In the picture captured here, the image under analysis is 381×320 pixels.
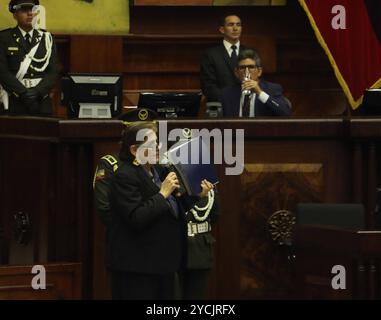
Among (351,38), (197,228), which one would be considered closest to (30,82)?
(351,38)

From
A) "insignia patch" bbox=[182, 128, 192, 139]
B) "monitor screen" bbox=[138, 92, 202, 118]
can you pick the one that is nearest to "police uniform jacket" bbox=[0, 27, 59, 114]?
"monitor screen" bbox=[138, 92, 202, 118]

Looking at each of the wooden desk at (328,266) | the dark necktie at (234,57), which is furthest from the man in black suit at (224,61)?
the wooden desk at (328,266)

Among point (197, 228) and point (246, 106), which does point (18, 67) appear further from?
point (197, 228)

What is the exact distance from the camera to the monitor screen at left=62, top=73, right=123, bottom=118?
8.68m

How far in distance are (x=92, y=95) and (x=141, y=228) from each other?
229 cm

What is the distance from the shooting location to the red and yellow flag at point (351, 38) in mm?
10812

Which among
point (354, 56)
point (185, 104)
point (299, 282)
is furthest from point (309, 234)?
point (354, 56)

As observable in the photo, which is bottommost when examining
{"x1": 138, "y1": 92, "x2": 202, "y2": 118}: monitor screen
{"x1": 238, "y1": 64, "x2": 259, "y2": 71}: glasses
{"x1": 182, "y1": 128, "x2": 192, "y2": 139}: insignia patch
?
{"x1": 182, "y1": 128, "x2": 192, "y2": 139}: insignia patch

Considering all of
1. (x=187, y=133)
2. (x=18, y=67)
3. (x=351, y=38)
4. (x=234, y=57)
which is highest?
(x=351, y=38)

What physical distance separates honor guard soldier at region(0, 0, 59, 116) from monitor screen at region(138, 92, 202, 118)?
94 cm

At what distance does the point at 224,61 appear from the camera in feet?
33.0

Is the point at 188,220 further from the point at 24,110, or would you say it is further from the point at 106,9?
the point at 106,9

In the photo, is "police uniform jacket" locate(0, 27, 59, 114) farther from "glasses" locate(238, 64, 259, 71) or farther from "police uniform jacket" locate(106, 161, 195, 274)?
"police uniform jacket" locate(106, 161, 195, 274)

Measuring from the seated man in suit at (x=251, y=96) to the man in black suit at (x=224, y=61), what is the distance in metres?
0.74
